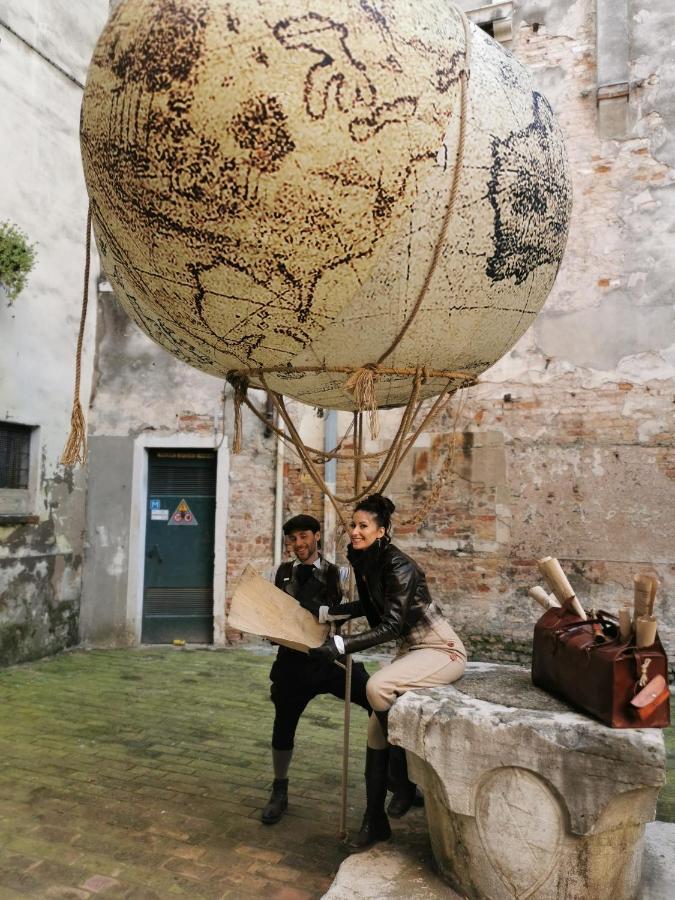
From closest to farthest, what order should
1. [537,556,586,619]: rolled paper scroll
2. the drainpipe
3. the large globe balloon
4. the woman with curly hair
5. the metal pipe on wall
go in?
1. the large globe balloon
2. [537,556,586,619]: rolled paper scroll
3. the woman with curly hair
4. the drainpipe
5. the metal pipe on wall

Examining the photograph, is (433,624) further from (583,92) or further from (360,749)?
(583,92)

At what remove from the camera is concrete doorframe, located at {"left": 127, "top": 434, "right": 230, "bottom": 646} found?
310 inches

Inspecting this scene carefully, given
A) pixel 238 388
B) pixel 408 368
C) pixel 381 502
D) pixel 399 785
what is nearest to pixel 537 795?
pixel 399 785

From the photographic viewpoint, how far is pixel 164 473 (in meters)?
8.21

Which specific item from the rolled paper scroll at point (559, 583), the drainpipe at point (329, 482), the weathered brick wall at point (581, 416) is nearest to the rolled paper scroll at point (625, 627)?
the rolled paper scroll at point (559, 583)

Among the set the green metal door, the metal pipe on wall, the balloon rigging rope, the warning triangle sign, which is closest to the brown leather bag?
the balloon rigging rope

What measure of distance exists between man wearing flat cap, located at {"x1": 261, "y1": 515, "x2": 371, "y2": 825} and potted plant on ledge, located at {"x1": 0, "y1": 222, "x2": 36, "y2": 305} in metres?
4.41

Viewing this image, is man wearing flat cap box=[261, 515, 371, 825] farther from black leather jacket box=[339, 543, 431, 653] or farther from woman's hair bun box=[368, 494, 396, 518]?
woman's hair bun box=[368, 494, 396, 518]

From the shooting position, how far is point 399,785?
11.9ft

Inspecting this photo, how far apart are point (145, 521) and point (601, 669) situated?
635cm

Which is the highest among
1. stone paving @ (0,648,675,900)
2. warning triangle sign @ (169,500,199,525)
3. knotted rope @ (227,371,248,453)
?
knotted rope @ (227,371,248,453)

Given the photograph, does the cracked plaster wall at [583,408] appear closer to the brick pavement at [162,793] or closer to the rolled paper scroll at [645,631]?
the brick pavement at [162,793]

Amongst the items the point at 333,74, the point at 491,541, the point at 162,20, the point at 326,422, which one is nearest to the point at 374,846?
the point at 333,74

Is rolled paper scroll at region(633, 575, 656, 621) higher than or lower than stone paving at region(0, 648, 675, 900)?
higher
